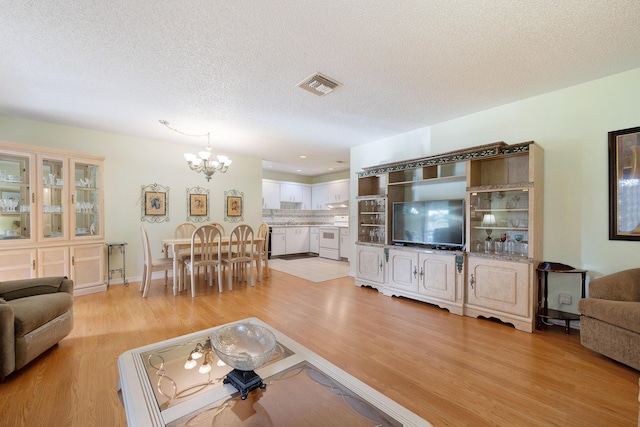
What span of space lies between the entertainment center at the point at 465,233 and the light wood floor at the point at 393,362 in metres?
0.30

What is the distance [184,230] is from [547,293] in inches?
226

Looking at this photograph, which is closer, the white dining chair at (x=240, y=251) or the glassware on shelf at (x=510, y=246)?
the glassware on shelf at (x=510, y=246)

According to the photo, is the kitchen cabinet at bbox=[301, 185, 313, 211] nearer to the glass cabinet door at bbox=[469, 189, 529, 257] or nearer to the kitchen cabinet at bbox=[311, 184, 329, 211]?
the kitchen cabinet at bbox=[311, 184, 329, 211]

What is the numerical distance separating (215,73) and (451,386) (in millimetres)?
3335

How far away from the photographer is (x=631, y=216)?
258 cm

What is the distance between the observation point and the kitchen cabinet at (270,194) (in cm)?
816

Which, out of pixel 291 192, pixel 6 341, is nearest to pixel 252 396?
pixel 6 341

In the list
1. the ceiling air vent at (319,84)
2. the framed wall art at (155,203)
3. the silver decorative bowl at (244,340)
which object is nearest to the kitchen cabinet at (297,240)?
the framed wall art at (155,203)

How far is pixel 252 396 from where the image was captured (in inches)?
47.9

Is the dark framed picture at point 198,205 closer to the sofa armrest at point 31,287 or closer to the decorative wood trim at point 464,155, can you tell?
the sofa armrest at point 31,287

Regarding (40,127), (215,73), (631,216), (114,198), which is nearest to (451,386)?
(631,216)

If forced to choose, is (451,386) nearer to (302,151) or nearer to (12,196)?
(302,151)

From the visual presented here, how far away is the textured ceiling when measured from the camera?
1.83 meters

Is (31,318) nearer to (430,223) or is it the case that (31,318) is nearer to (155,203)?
(155,203)
